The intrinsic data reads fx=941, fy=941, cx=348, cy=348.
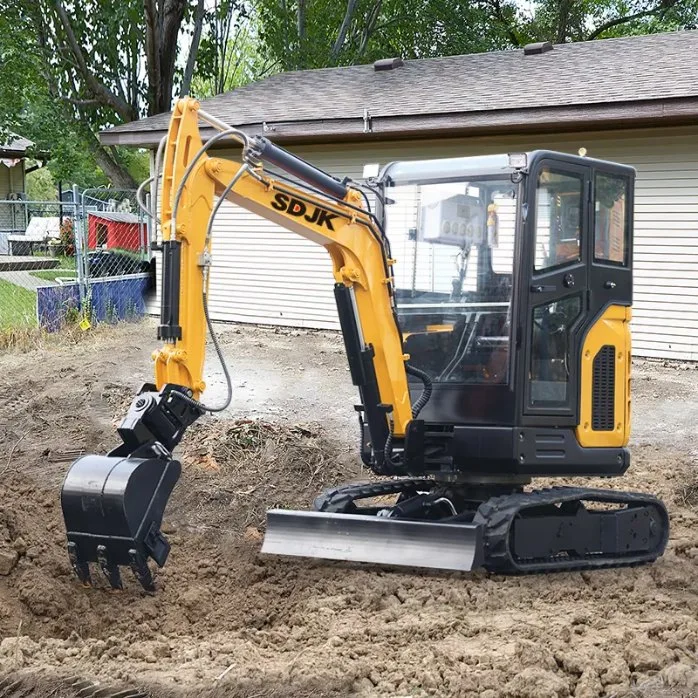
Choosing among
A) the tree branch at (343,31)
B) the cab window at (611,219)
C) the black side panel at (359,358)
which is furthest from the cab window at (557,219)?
the tree branch at (343,31)

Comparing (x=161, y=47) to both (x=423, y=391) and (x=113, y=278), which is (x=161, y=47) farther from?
(x=423, y=391)

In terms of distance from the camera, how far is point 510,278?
5.41 m

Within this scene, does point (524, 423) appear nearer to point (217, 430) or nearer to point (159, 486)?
point (159, 486)

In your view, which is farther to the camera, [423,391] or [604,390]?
[604,390]

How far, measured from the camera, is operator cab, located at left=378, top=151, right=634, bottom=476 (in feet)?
17.6

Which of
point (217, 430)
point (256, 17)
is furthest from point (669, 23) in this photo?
point (217, 430)

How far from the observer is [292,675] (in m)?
4.02

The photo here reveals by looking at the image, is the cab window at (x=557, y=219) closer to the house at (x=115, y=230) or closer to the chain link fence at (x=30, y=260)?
the chain link fence at (x=30, y=260)

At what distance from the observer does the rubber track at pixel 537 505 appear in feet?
17.4

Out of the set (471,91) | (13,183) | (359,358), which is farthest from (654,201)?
(13,183)

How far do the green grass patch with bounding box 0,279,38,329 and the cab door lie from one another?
8.57 m

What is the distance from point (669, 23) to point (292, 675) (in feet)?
75.6

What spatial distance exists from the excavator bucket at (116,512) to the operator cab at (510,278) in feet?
5.96

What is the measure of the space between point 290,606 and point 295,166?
2.42 metres
